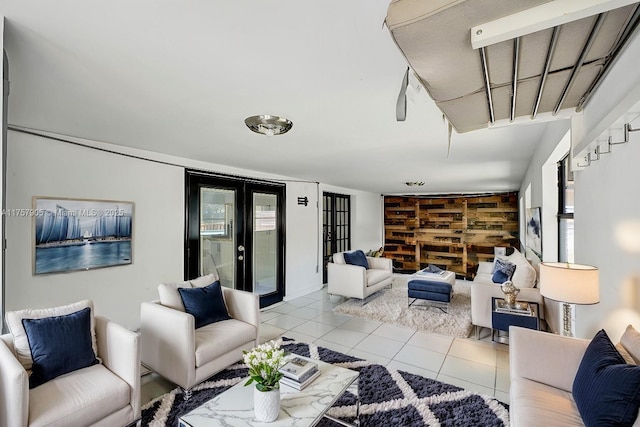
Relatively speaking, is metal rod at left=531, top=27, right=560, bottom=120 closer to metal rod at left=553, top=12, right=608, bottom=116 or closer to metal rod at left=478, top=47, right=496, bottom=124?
metal rod at left=553, top=12, right=608, bottom=116

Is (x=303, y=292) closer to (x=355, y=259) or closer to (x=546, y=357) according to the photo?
(x=355, y=259)

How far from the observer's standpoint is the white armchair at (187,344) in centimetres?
233

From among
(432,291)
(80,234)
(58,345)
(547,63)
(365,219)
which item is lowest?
(432,291)

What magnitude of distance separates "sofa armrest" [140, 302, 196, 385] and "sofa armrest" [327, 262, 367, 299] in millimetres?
3054

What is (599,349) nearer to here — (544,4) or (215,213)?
(544,4)

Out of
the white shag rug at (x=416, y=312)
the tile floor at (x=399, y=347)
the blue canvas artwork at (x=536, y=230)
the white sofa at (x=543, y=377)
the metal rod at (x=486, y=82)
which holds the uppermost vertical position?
the metal rod at (x=486, y=82)

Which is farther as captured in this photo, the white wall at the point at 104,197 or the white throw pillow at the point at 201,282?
the white throw pillow at the point at 201,282

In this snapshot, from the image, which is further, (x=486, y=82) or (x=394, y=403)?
(x=394, y=403)

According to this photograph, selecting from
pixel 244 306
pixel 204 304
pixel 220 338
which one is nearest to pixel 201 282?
pixel 204 304

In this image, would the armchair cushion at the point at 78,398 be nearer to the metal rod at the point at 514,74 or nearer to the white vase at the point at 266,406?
the white vase at the point at 266,406

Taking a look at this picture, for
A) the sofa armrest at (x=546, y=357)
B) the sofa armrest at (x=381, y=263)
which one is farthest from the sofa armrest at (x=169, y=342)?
the sofa armrest at (x=381, y=263)

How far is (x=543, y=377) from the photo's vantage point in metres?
1.74

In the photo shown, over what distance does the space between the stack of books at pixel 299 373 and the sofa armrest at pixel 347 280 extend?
2885mm

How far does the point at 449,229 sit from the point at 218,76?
25.2ft
